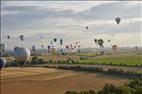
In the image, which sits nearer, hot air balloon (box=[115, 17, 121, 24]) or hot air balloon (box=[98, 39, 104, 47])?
hot air balloon (box=[115, 17, 121, 24])

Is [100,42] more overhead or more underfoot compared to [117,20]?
more underfoot

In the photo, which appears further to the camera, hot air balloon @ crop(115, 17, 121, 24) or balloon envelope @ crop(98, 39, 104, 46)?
balloon envelope @ crop(98, 39, 104, 46)

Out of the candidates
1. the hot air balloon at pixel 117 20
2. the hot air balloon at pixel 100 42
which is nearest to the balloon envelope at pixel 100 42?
the hot air balloon at pixel 100 42

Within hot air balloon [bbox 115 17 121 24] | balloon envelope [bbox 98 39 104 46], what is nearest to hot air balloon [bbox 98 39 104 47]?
balloon envelope [bbox 98 39 104 46]

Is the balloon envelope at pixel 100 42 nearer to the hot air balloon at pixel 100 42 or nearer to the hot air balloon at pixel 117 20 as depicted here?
the hot air balloon at pixel 100 42

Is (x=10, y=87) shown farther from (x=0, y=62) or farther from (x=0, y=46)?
(x=0, y=46)

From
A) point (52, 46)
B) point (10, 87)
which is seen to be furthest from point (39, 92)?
point (52, 46)

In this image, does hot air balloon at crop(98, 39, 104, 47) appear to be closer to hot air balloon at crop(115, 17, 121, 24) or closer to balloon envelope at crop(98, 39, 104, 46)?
balloon envelope at crop(98, 39, 104, 46)

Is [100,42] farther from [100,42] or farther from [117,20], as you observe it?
[117,20]

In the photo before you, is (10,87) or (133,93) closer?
(133,93)

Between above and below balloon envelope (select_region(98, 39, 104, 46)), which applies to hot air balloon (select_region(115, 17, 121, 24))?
above

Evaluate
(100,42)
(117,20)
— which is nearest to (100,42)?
(100,42)
